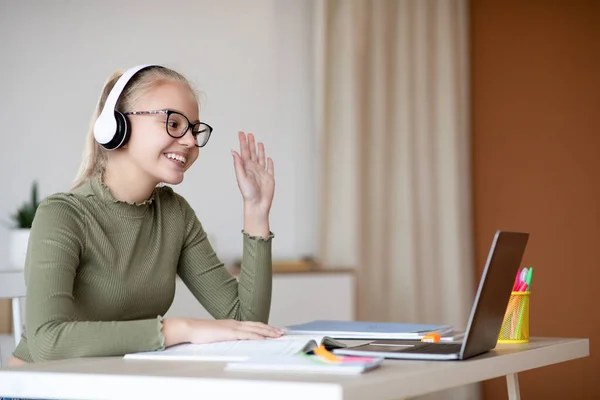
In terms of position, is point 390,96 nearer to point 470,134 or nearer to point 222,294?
point 470,134

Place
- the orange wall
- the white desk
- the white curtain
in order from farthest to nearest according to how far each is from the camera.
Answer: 1. the orange wall
2. the white curtain
3. the white desk

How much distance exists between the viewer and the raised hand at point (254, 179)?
75.0 inches

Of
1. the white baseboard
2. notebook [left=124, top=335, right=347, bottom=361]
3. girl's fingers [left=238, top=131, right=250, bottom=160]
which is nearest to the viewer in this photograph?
notebook [left=124, top=335, right=347, bottom=361]

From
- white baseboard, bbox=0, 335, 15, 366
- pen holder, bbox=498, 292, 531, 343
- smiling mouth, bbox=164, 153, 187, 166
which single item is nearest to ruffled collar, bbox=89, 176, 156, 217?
smiling mouth, bbox=164, 153, 187, 166

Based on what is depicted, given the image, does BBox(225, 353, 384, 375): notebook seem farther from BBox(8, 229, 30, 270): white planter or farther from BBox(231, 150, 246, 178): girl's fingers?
BBox(8, 229, 30, 270): white planter

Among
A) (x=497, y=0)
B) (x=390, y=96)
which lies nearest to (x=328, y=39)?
(x=390, y=96)

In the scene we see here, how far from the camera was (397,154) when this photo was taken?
3996 mm

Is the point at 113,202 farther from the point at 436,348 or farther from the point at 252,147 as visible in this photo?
the point at 436,348

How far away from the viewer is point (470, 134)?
4.27 meters

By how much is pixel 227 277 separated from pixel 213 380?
0.99m

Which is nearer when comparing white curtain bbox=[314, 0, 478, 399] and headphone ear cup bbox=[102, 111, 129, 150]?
headphone ear cup bbox=[102, 111, 129, 150]

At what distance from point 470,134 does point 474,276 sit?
27.3 inches

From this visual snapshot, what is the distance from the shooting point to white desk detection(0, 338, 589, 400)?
1011mm

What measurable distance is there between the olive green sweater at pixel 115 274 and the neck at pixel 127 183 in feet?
0.07
